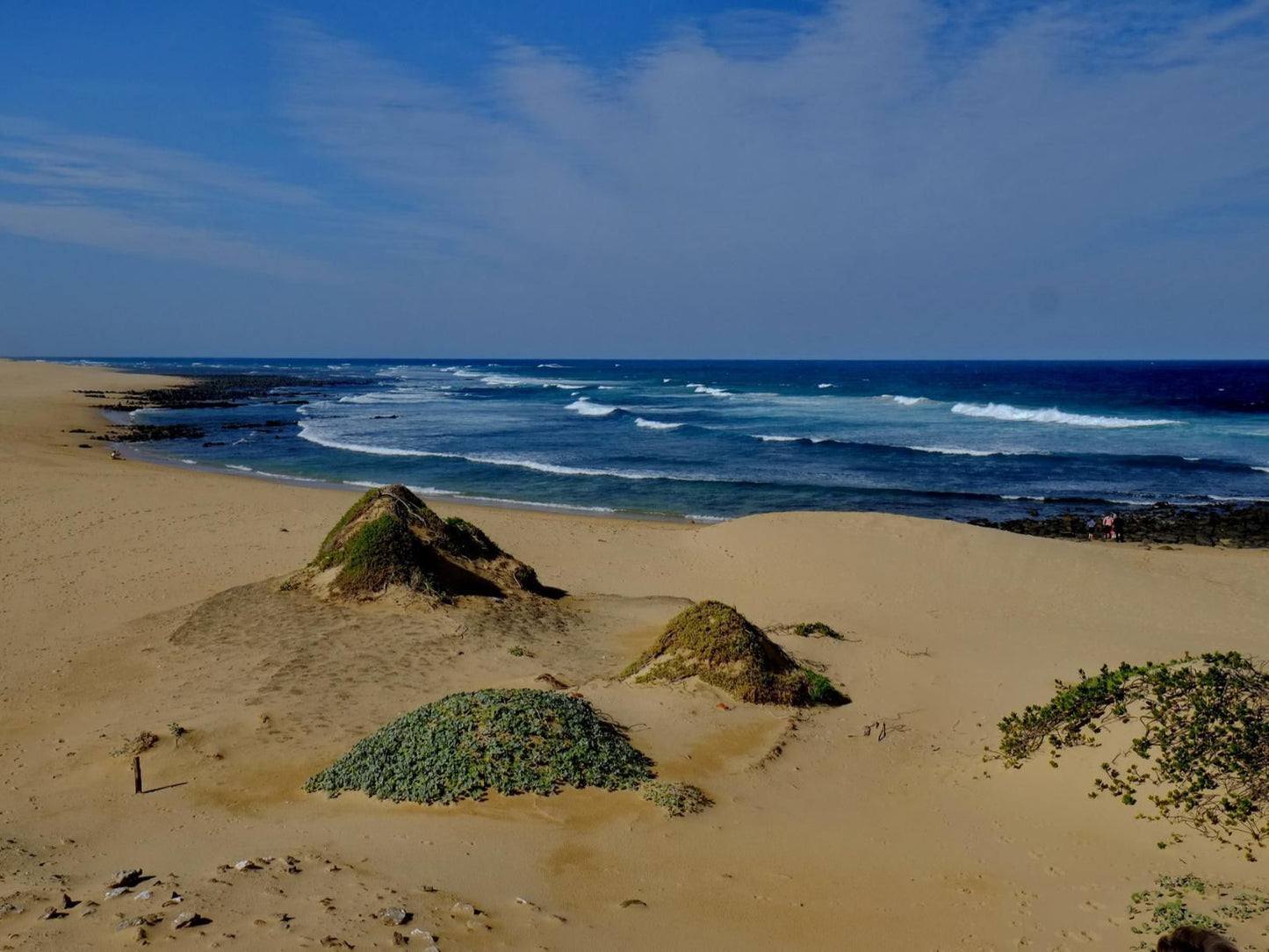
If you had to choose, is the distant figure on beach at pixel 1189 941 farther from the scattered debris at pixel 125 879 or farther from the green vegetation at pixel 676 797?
the scattered debris at pixel 125 879

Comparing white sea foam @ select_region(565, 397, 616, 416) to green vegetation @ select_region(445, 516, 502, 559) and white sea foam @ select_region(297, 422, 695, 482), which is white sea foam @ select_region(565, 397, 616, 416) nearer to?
white sea foam @ select_region(297, 422, 695, 482)

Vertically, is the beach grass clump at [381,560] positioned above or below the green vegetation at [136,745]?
above

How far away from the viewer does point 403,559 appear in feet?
46.1

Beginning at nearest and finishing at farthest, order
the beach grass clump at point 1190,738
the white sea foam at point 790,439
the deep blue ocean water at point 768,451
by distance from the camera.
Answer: the beach grass clump at point 1190,738, the deep blue ocean water at point 768,451, the white sea foam at point 790,439

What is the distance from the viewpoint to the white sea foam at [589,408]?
202ft

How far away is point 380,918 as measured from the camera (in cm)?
556

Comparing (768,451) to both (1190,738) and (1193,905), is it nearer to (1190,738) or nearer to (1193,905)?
(1190,738)

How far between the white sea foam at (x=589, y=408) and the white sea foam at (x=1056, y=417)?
26599 millimetres

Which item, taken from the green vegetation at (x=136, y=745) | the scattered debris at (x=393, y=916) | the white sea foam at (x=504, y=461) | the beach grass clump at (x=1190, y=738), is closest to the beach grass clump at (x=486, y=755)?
the scattered debris at (x=393, y=916)

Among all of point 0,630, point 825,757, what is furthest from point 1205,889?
point 0,630

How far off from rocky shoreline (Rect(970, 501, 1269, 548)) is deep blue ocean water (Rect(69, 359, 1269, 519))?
1.63 m

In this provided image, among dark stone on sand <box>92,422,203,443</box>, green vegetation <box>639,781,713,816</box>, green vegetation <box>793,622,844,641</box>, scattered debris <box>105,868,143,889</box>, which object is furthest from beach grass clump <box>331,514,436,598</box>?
dark stone on sand <box>92,422,203,443</box>

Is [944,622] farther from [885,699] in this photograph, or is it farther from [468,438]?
[468,438]

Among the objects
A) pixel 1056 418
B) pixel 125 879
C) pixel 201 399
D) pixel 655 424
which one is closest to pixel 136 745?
pixel 125 879
